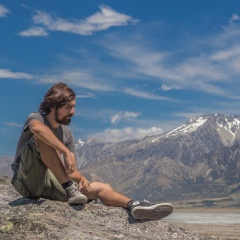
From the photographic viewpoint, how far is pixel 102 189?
961 centimetres

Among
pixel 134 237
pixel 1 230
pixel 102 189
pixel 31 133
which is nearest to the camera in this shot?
pixel 1 230

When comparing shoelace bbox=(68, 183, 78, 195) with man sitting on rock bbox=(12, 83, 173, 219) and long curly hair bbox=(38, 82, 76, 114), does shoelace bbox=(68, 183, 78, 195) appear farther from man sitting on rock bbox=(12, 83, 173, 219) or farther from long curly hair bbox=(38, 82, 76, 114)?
long curly hair bbox=(38, 82, 76, 114)

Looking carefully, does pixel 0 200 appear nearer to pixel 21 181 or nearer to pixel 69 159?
pixel 21 181

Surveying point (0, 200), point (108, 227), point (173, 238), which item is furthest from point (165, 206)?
point (0, 200)

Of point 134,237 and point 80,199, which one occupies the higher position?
point 80,199

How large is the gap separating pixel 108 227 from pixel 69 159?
1414 millimetres

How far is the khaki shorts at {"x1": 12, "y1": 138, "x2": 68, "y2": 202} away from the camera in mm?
8547

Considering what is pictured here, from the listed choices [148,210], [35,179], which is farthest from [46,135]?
[148,210]

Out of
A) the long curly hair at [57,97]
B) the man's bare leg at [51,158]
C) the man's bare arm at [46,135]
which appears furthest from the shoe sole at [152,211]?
the long curly hair at [57,97]

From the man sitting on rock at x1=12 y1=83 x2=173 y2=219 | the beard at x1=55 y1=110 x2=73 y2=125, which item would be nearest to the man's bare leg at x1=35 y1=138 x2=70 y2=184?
the man sitting on rock at x1=12 y1=83 x2=173 y2=219

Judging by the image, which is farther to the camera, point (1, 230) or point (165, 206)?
point (165, 206)

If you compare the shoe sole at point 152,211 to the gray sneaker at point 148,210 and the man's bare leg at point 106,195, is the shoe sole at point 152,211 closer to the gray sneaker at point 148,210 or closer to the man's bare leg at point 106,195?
the gray sneaker at point 148,210

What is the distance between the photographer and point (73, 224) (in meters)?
8.16

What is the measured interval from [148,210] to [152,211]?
11cm
